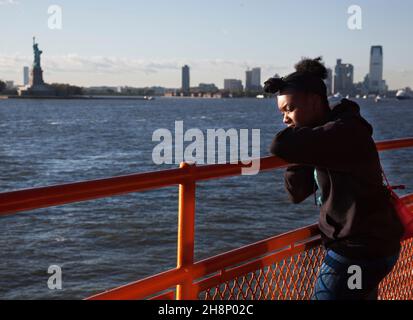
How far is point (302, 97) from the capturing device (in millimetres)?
2861

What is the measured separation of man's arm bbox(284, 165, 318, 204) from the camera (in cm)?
300

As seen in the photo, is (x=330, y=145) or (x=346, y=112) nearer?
(x=330, y=145)

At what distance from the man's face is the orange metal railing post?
543 mm

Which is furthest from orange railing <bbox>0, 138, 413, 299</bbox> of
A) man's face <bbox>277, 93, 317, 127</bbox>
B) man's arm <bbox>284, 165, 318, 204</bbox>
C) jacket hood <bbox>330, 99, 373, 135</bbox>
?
jacket hood <bbox>330, 99, 373, 135</bbox>

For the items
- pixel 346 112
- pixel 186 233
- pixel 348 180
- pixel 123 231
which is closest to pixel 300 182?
pixel 348 180

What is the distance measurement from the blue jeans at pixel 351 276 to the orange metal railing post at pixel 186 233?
0.64 meters

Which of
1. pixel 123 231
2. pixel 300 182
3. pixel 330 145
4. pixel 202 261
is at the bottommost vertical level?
pixel 123 231

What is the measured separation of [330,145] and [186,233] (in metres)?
0.89

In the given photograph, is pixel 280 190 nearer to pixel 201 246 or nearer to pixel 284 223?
pixel 284 223

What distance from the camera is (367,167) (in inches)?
107

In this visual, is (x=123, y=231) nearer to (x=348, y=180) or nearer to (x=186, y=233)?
(x=186, y=233)

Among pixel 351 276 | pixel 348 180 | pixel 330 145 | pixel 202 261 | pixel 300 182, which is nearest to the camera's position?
pixel 330 145

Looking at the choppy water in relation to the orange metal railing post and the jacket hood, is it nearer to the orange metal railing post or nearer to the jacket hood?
the orange metal railing post
